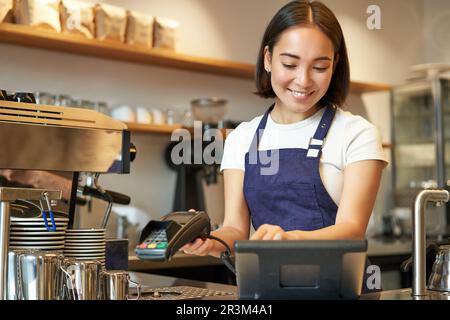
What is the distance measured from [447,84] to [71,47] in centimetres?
260

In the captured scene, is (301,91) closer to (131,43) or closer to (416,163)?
(131,43)

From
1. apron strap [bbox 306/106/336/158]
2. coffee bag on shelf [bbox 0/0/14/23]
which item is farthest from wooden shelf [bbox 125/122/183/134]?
apron strap [bbox 306/106/336/158]

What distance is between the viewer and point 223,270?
3.32 m

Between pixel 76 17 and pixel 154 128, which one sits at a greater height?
pixel 76 17

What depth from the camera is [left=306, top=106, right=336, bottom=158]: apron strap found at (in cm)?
162

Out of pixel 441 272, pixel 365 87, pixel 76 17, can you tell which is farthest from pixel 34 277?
pixel 365 87

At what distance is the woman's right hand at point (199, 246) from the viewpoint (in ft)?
4.09

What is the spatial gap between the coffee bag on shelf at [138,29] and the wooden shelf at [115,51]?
0.20ft

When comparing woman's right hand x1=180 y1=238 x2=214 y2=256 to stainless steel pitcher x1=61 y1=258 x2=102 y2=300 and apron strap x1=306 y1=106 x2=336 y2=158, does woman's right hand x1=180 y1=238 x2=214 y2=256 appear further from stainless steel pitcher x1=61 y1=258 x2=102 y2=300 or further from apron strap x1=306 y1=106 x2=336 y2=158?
apron strap x1=306 y1=106 x2=336 y2=158

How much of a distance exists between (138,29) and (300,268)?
103 inches

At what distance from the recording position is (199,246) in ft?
4.16

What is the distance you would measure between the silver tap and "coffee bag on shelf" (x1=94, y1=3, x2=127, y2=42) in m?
2.36

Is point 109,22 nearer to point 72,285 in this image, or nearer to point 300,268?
point 72,285

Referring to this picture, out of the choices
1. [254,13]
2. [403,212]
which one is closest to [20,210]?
[254,13]
